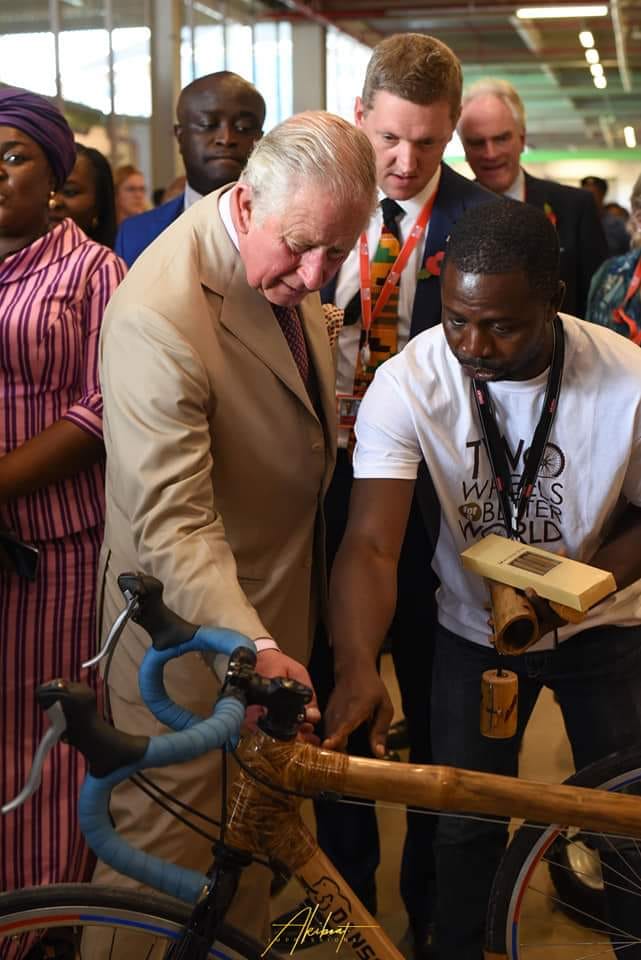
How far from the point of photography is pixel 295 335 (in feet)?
6.52

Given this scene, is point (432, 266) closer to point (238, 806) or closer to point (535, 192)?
point (535, 192)

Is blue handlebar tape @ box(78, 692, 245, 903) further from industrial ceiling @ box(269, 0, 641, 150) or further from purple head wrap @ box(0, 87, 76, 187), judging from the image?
industrial ceiling @ box(269, 0, 641, 150)

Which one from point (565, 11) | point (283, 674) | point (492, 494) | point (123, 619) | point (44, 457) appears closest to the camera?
point (123, 619)

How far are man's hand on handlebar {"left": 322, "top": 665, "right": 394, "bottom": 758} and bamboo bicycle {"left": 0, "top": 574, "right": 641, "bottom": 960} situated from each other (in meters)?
0.16

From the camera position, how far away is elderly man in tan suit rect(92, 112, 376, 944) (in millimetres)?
1661

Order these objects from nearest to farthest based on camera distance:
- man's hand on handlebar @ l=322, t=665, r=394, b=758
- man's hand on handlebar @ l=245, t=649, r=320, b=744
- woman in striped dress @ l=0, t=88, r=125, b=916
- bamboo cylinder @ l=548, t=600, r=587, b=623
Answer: man's hand on handlebar @ l=245, t=649, r=320, b=744 < man's hand on handlebar @ l=322, t=665, r=394, b=758 < bamboo cylinder @ l=548, t=600, r=587, b=623 < woman in striped dress @ l=0, t=88, r=125, b=916

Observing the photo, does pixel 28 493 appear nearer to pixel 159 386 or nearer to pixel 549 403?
pixel 159 386

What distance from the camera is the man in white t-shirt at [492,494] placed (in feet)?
5.93

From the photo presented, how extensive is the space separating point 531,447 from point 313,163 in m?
0.57

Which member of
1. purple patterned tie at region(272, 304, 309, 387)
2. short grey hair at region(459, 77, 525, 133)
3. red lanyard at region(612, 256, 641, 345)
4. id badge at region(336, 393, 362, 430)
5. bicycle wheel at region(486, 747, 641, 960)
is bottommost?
bicycle wheel at region(486, 747, 641, 960)

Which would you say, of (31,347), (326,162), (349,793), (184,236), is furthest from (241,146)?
(349,793)

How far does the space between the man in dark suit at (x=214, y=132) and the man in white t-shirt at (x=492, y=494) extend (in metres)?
1.19

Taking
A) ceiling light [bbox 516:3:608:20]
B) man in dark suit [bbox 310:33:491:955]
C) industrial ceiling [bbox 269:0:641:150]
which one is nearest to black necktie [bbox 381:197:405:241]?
man in dark suit [bbox 310:33:491:955]

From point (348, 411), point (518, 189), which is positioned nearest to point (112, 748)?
point (348, 411)
